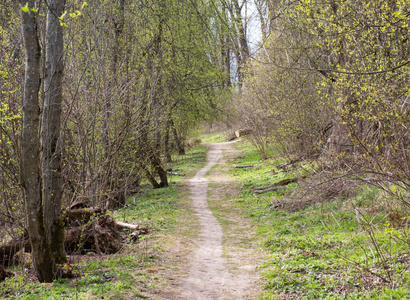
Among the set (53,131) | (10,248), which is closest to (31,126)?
(53,131)

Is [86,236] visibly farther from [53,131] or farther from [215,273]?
[215,273]

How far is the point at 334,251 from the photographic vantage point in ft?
22.6

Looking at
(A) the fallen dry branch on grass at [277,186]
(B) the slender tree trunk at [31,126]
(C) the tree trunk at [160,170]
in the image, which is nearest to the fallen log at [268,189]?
(A) the fallen dry branch on grass at [277,186]

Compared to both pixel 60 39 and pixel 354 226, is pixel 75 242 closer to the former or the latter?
pixel 60 39

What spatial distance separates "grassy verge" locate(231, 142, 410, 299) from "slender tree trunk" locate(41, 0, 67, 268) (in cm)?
344

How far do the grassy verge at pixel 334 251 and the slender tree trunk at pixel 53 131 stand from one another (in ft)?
11.3

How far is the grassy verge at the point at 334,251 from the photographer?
5273 millimetres

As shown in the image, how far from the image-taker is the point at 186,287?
6.38 m

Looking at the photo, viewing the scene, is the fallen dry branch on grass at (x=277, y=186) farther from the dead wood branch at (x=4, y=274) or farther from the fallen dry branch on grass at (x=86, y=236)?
the dead wood branch at (x=4, y=274)

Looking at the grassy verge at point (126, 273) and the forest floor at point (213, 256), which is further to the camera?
the forest floor at point (213, 256)

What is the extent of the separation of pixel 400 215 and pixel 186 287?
4.04m

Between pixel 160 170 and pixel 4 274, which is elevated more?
pixel 160 170

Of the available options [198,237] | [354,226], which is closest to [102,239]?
[198,237]

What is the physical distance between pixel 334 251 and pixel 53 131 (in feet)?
16.8
